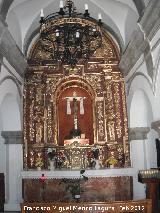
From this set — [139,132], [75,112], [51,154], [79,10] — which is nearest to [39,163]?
[51,154]

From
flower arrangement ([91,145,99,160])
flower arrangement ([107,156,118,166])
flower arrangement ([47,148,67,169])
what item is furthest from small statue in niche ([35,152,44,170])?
flower arrangement ([107,156,118,166])

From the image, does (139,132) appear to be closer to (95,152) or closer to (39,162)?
(95,152)

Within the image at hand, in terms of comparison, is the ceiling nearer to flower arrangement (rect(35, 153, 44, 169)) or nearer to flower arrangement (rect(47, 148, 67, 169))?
flower arrangement (rect(47, 148, 67, 169))

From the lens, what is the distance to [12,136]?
37.9ft

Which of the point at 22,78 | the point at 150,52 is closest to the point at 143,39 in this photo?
the point at 150,52

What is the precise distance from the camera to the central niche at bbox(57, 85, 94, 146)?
1229cm

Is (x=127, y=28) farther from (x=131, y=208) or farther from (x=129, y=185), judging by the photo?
(x=131, y=208)

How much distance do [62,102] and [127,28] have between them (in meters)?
3.19

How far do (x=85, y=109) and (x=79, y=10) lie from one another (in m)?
3.16

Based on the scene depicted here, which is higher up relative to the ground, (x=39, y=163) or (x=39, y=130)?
(x=39, y=130)

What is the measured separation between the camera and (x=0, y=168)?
1133 centimetres

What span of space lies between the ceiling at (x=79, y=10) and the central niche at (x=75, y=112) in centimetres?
203

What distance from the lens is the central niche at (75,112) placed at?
12289mm

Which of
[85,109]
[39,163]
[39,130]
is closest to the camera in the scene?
[39,163]
